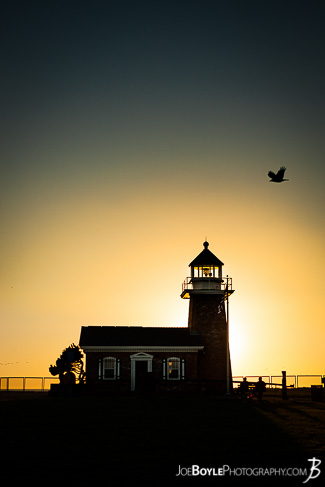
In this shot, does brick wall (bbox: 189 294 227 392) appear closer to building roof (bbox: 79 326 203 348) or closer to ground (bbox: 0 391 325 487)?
building roof (bbox: 79 326 203 348)

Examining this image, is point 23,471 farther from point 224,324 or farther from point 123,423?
point 224,324

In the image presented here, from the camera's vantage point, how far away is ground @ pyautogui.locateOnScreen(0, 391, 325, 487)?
38.7ft

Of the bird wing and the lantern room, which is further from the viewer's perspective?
the lantern room

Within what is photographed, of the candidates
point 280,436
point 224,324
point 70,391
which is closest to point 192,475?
point 280,436

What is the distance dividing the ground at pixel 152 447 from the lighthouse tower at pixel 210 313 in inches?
1001

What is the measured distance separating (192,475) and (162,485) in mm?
1123

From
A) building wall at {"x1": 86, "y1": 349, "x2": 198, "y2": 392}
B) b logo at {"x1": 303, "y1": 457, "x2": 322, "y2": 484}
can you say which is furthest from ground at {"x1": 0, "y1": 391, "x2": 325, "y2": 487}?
building wall at {"x1": 86, "y1": 349, "x2": 198, "y2": 392}

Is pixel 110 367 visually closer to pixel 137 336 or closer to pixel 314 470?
pixel 137 336

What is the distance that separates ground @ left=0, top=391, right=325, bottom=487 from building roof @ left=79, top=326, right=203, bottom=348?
23743 millimetres

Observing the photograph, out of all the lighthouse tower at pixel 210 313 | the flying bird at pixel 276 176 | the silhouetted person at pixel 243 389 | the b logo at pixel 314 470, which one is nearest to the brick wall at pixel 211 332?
the lighthouse tower at pixel 210 313

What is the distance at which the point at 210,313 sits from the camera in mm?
51844

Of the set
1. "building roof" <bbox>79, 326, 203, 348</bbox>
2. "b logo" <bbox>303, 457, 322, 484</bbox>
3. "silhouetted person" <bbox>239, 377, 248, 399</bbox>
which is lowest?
"b logo" <bbox>303, 457, 322, 484</bbox>

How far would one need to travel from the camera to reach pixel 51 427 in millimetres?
20531

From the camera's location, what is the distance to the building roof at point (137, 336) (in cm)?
4894
